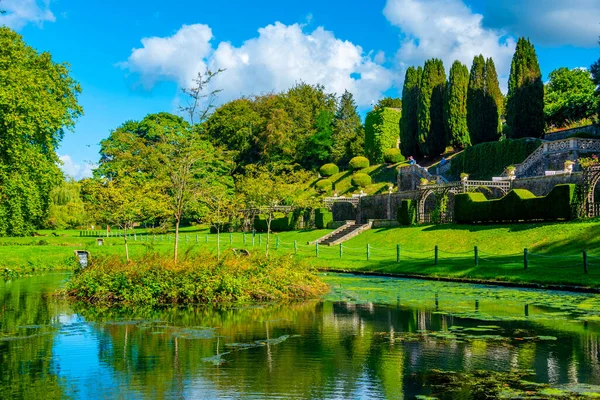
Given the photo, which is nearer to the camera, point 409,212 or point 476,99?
point 409,212

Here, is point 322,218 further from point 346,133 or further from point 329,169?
point 346,133

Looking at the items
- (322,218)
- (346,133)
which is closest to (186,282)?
(322,218)

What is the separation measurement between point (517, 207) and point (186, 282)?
22767 mm

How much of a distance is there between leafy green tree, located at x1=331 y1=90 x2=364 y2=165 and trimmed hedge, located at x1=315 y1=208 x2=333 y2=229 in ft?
97.9

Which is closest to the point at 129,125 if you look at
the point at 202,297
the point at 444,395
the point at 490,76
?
the point at 490,76

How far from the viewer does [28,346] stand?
35.3ft

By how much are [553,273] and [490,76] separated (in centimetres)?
3724

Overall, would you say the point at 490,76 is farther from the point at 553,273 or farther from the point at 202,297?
the point at 202,297

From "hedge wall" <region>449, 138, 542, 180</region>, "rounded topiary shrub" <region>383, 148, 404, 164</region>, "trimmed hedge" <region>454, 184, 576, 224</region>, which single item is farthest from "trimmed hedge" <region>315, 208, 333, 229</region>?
"rounded topiary shrub" <region>383, 148, 404, 164</region>

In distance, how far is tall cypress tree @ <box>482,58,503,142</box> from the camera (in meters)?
54.1

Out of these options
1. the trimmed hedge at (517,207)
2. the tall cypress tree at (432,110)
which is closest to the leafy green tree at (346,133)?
the tall cypress tree at (432,110)

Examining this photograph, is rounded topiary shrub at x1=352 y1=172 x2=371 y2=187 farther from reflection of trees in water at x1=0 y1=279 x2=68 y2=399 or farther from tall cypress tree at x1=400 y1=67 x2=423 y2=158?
reflection of trees in water at x1=0 y1=279 x2=68 y2=399

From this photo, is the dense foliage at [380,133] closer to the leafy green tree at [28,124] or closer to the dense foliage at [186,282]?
the leafy green tree at [28,124]

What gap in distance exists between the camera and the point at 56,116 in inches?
1543
